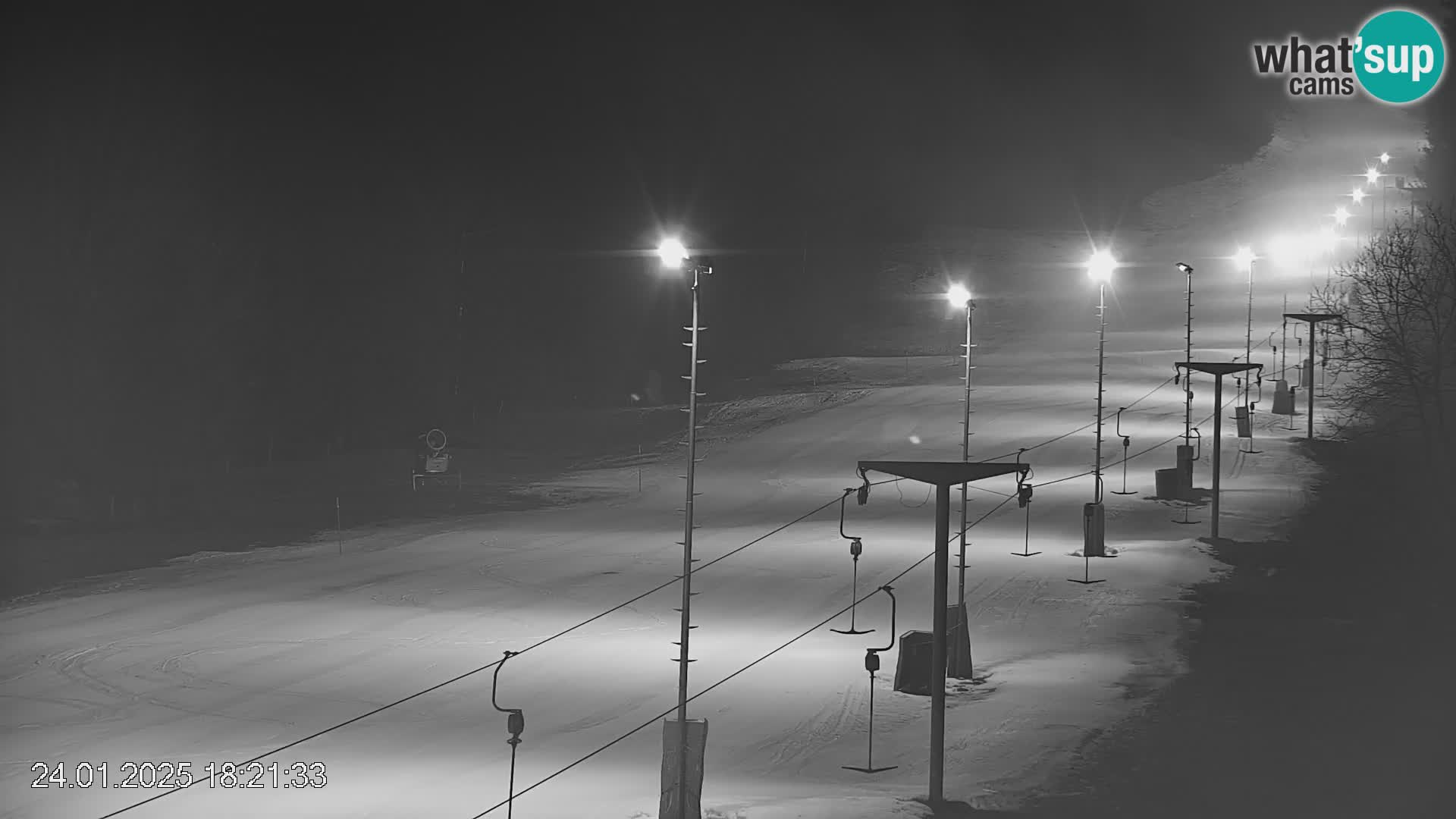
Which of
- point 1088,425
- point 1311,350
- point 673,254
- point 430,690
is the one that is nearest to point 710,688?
point 430,690

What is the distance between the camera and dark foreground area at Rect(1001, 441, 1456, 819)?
17734mm

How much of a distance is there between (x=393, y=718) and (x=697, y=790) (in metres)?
8.58

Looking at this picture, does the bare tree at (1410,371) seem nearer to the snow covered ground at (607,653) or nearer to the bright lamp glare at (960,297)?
the snow covered ground at (607,653)

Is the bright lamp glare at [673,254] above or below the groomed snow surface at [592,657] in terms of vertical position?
above

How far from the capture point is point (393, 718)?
74.3 ft

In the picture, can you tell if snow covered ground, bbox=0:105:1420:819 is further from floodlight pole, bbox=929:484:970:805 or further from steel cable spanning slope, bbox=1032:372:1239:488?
floodlight pole, bbox=929:484:970:805

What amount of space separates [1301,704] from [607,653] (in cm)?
1152

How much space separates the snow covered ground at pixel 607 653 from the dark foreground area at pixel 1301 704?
810 millimetres

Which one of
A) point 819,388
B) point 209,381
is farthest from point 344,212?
point 819,388

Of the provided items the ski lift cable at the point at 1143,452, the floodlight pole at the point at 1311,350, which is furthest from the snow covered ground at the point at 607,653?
the floodlight pole at the point at 1311,350

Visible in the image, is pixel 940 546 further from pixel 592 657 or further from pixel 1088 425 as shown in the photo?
pixel 1088 425

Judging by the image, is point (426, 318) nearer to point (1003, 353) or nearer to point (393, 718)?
point (1003, 353)

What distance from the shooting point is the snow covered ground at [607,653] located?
19.1 m

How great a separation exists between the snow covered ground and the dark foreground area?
31.9 inches
